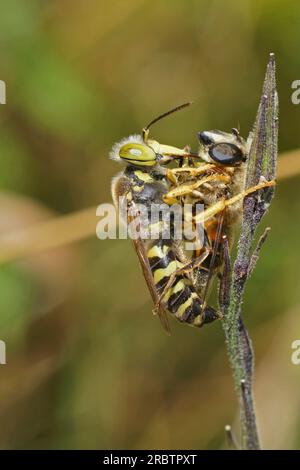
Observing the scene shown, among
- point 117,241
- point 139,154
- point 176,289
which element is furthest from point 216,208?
point 117,241

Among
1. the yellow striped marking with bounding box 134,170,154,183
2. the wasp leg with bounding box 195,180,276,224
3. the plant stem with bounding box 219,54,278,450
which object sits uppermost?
the yellow striped marking with bounding box 134,170,154,183

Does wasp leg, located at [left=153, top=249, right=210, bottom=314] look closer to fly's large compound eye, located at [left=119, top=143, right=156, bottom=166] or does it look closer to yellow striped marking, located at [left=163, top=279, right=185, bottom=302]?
yellow striped marking, located at [left=163, top=279, right=185, bottom=302]

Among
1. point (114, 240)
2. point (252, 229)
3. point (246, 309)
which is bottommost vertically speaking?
point (252, 229)

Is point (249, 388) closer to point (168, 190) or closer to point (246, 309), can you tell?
point (168, 190)

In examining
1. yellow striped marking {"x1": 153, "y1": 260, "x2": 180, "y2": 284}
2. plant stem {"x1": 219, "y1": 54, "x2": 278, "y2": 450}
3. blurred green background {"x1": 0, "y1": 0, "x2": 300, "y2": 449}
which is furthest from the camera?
blurred green background {"x1": 0, "y1": 0, "x2": 300, "y2": 449}

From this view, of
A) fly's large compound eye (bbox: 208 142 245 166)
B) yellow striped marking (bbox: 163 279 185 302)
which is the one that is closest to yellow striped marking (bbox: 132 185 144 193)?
yellow striped marking (bbox: 163 279 185 302)
